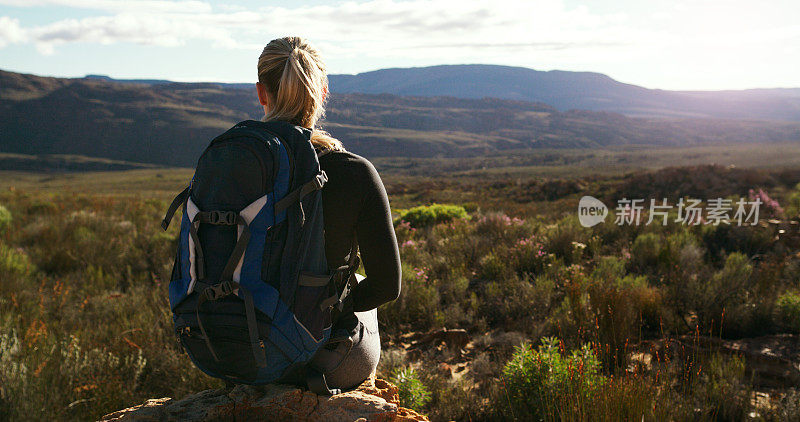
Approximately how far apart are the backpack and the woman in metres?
0.14

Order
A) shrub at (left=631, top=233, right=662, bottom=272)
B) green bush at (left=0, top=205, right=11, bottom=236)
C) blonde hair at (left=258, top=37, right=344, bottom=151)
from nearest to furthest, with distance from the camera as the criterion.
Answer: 1. blonde hair at (left=258, top=37, right=344, bottom=151)
2. shrub at (left=631, top=233, right=662, bottom=272)
3. green bush at (left=0, top=205, right=11, bottom=236)

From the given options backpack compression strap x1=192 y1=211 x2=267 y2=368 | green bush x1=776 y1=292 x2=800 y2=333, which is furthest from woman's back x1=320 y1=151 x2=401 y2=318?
green bush x1=776 y1=292 x2=800 y2=333

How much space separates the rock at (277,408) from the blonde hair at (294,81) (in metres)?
1.14

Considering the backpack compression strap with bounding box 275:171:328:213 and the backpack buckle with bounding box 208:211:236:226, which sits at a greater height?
the backpack compression strap with bounding box 275:171:328:213

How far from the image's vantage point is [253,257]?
69.1 inches

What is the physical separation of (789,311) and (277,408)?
4.76 meters

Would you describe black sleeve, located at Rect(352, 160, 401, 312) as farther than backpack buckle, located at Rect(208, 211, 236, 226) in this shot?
Yes

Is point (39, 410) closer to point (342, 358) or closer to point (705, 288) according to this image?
point (342, 358)

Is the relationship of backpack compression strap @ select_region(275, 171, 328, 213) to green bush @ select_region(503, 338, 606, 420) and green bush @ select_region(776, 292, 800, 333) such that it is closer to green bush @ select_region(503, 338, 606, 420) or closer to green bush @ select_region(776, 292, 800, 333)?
green bush @ select_region(503, 338, 606, 420)

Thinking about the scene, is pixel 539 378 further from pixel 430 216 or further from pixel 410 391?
pixel 430 216

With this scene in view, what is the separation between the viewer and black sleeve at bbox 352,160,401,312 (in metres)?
2.02

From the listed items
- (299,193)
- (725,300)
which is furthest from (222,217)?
(725,300)

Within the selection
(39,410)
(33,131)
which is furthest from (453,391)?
(33,131)

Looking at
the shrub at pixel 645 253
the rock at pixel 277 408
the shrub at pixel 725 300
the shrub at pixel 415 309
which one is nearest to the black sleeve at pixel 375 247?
the rock at pixel 277 408
